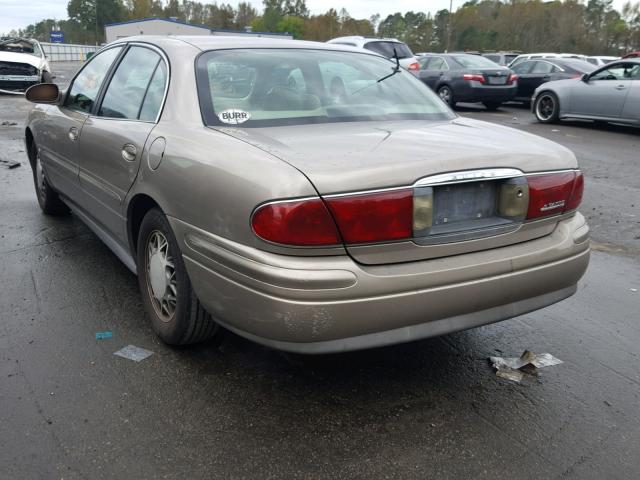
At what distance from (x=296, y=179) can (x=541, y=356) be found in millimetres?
1793

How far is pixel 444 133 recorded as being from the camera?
3.02 m

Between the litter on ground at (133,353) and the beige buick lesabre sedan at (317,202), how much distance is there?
14cm

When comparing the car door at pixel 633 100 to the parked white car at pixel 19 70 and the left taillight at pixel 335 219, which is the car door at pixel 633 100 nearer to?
the left taillight at pixel 335 219

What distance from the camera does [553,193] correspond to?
285 centimetres

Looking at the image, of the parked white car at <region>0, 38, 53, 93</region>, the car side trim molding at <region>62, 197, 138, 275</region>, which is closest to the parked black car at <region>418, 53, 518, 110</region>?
the parked white car at <region>0, 38, 53, 93</region>

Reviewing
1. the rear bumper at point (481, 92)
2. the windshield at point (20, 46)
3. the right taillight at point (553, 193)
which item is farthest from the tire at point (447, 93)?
the right taillight at point (553, 193)

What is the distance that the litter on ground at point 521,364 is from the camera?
3.10m

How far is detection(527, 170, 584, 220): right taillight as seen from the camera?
109 inches

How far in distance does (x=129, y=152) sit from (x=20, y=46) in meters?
19.1

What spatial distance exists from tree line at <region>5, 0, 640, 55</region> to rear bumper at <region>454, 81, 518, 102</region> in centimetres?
4909

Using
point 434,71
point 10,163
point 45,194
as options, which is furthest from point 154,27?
point 45,194

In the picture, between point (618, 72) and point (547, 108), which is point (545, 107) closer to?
point (547, 108)

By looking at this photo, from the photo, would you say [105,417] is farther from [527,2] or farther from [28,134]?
[527,2]

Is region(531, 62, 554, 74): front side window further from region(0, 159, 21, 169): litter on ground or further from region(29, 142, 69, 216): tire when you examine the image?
region(29, 142, 69, 216): tire
